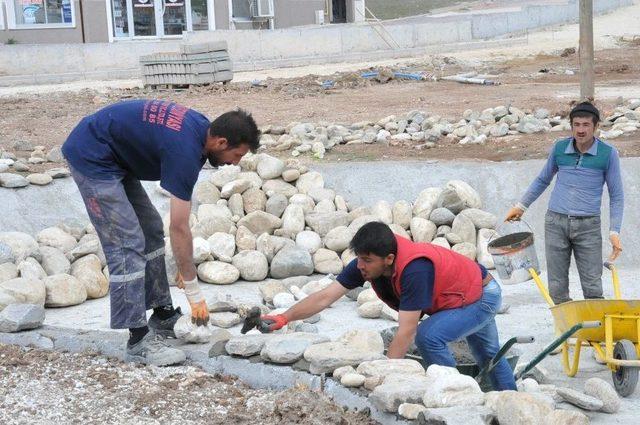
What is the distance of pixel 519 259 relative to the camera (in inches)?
248

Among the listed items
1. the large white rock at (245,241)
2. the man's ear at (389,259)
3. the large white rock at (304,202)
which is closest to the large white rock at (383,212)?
the large white rock at (304,202)

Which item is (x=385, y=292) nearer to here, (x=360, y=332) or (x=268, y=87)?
(x=360, y=332)

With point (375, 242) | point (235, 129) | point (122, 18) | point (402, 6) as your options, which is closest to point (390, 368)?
point (375, 242)

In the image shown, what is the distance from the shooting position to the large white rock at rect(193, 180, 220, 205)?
9.73 meters

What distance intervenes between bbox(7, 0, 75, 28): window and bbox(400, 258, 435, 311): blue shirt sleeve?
2171cm

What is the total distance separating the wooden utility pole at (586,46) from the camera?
1154 cm

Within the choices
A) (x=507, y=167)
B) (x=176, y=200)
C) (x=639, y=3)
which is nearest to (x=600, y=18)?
(x=639, y=3)

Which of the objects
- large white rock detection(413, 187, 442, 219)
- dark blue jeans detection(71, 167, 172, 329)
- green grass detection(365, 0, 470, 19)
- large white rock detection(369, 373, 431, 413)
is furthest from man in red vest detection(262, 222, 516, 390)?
green grass detection(365, 0, 470, 19)

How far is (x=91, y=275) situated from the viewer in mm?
8211

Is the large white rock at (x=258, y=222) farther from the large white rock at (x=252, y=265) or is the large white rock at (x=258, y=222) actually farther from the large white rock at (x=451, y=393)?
the large white rock at (x=451, y=393)

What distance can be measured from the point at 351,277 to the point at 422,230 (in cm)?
395

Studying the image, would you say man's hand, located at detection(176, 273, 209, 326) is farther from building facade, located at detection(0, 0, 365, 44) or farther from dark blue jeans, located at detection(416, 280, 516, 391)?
building facade, located at detection(0, 0, 365, 44)

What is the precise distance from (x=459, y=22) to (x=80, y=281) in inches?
779

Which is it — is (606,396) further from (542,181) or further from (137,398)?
(137,398)
